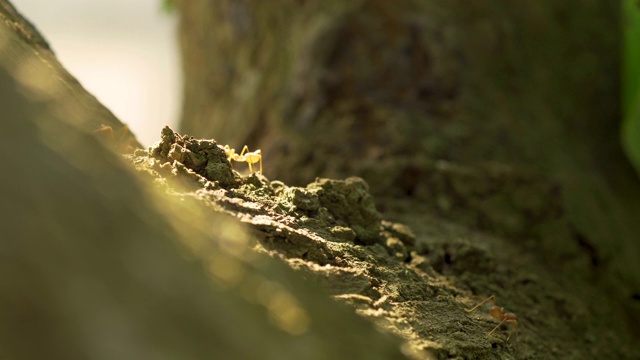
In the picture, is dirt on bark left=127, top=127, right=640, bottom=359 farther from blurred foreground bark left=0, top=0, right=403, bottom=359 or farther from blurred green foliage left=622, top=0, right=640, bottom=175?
blurred green foliage left=622, top=0, right=640, bottom=175

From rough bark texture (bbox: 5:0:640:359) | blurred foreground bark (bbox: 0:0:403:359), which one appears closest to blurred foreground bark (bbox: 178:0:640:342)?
rough bark texture (bbox: 5:0:640:359)

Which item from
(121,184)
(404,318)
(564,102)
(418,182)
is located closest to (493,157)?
(418,182)

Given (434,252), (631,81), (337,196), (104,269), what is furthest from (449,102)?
(104,269)

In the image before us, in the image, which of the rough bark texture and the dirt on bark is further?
the dirt on bark

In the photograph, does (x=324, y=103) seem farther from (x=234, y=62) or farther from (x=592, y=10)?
(x=592, y=10)

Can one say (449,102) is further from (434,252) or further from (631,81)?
(434,252)

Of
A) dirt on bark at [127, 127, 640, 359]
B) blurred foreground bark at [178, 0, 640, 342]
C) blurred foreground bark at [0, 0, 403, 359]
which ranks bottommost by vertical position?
blurred foreground bark at [0, 0, 403, 359]
